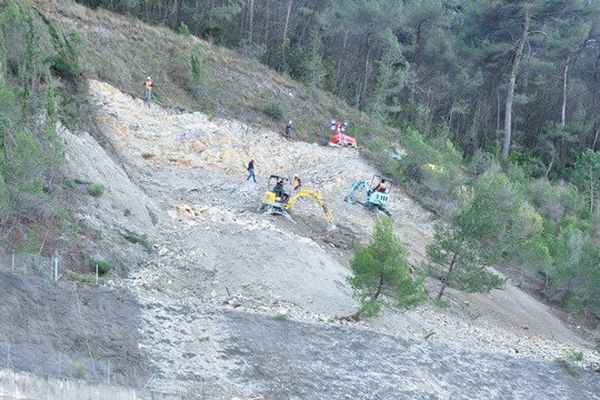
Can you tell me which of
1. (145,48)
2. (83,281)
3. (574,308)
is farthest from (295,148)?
(83,281)

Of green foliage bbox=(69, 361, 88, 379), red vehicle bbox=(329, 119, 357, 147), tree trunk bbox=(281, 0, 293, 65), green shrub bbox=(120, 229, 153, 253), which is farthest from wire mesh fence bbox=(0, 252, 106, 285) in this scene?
tree trunk bbox=(281, 0, 293, 65)

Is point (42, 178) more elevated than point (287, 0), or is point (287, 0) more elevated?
point (287, 0)

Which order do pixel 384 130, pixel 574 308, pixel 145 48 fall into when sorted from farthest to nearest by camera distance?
1. pixel 384 130
2. pixel 145 48
3. pixel 574 308

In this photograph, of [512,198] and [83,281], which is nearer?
[83,281]

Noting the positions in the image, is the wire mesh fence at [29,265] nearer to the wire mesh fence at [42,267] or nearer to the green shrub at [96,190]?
the wire mesh fence at [42,267]

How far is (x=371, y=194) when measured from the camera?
28.4m

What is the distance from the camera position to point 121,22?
36406 mm

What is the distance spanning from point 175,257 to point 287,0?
33.8 metres

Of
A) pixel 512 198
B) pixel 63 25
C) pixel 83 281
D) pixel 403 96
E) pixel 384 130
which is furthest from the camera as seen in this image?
pixel 403 96

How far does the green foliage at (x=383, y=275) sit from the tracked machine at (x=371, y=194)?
10.7 m

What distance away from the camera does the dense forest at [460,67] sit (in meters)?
41.3

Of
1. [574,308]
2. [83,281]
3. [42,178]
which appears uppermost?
[42,178]

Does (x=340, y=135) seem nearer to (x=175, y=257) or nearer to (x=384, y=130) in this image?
(x=384, y=130)

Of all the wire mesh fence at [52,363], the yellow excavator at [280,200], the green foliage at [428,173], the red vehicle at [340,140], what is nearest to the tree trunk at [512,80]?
the red vehicle at [340,140]
